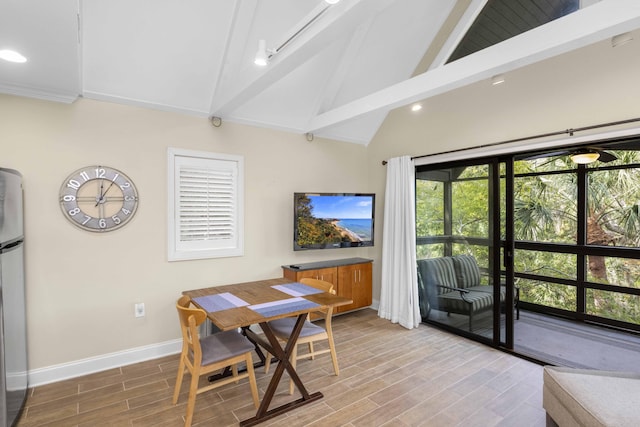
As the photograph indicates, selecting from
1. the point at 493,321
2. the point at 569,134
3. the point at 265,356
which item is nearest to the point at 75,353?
the point at 265,356

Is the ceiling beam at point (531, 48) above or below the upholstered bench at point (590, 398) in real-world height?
above

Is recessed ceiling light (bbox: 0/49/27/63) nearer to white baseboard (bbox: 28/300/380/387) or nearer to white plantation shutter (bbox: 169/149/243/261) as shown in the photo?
white plantation shutter (bbox: 169/149/243/261)

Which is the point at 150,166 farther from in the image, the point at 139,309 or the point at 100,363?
the point at 100,363

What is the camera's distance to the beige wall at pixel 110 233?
2.59 meters

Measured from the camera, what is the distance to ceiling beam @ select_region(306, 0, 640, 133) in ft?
5.58

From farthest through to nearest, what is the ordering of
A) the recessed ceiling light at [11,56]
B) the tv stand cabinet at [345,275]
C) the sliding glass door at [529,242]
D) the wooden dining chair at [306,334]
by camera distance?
the tv stand cabinet at [345,275]
the sliding glass door at [529,242]
the wooden dining chair at [306,334]
the recessed ceiling light at [11,56]

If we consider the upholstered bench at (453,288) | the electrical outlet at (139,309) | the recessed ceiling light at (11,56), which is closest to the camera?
the recessed ceiling light at (11,56)

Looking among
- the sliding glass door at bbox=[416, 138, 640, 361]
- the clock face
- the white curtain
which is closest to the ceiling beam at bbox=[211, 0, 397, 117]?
the clock face

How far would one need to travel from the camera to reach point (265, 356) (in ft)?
9.90

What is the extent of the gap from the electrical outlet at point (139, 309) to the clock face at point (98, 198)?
30.7 inches

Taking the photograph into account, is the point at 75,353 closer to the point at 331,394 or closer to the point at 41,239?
the point at 41,239

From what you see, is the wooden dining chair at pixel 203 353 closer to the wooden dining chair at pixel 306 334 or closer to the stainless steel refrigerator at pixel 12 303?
the wooden dining chair at pixel 306 334

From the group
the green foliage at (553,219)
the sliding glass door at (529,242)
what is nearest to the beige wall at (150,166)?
the sliding glass door at (529,242)

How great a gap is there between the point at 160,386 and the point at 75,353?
2.89ft
